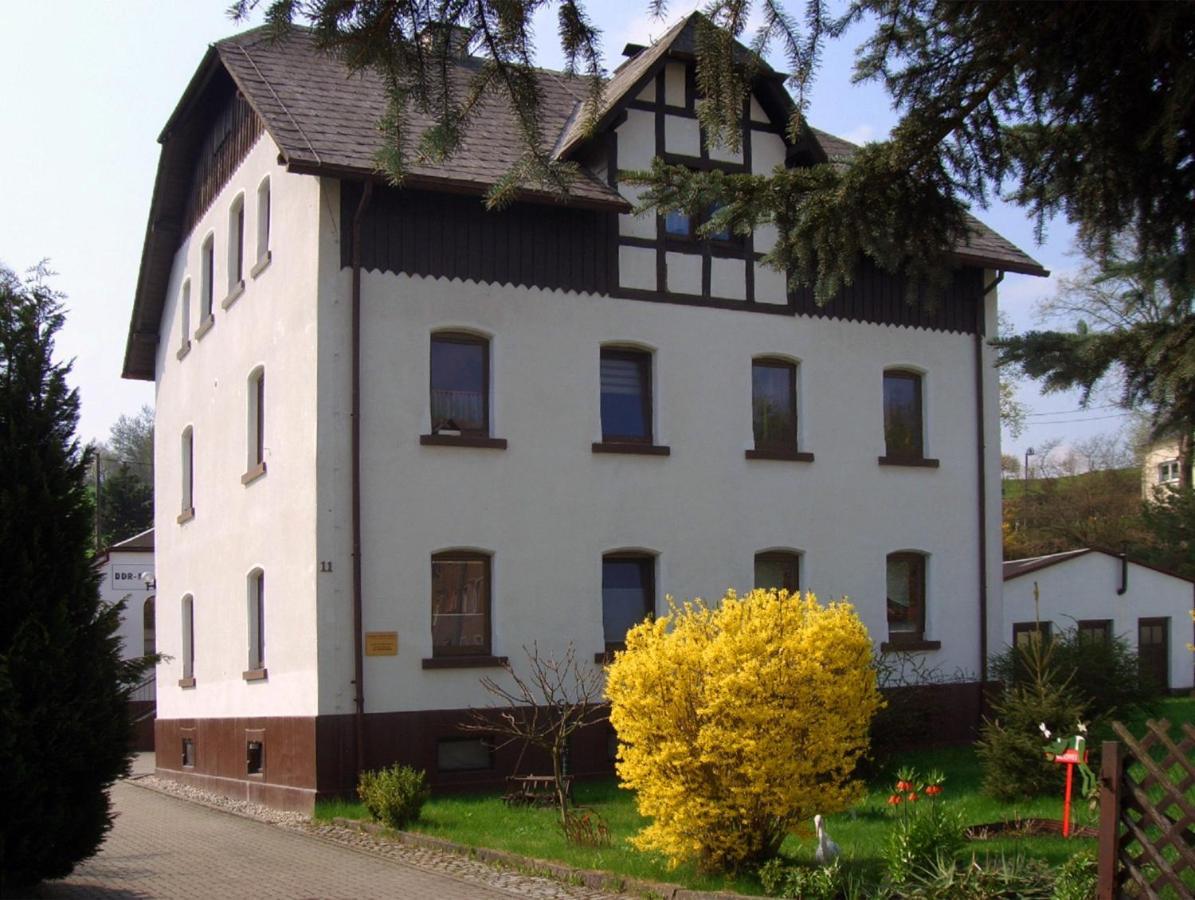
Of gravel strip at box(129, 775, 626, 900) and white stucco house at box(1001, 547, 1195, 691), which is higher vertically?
white stucco house at box(1001, 547, 1195, 691)

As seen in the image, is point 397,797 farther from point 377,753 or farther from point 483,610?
point 483,610

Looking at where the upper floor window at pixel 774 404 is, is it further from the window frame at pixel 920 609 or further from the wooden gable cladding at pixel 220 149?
the wooden gable cladding at pixel 220 149

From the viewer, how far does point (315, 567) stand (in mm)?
17656

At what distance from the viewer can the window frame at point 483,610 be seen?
18.4m

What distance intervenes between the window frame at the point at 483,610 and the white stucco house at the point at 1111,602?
531 inches

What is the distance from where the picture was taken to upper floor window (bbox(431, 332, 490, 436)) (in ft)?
62.1

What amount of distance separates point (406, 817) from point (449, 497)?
15.5ft

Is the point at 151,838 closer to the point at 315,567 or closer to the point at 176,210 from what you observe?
the point at 315,567

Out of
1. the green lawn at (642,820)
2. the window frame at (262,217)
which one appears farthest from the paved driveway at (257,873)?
the window frame at (262,217)

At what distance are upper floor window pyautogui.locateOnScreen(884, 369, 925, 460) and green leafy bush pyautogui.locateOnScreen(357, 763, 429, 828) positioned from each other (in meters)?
10.1

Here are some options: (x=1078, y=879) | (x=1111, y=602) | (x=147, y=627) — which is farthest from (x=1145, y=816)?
(x=147, y=627)

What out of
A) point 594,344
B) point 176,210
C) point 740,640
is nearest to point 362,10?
point 740,640

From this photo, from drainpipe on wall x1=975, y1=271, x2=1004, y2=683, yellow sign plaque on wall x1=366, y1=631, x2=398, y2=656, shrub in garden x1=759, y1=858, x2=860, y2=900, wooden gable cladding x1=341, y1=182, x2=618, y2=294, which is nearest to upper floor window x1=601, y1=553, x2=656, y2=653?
yellow sign plaque on wall x1=366, y1=631, x2=398, y2=656

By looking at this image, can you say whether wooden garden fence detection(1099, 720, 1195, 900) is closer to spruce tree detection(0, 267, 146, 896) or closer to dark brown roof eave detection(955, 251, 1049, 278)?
spruce tree detection(0, 267, 146, 896)
